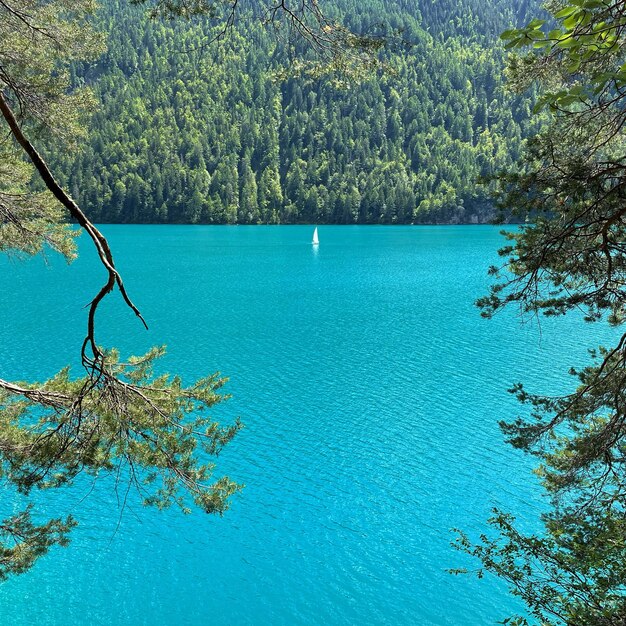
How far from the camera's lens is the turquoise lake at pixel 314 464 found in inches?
420

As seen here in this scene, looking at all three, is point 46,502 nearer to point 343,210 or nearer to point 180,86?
point 343,210

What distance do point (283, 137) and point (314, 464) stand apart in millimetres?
145744

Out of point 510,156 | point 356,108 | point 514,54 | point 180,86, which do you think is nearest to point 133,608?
point 514,54

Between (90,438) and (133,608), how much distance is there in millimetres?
6670

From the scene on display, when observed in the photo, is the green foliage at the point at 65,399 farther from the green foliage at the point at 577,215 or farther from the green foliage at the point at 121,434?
the green foliage at the point at 577,215

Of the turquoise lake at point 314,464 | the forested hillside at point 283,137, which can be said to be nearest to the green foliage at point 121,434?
the turquoise lake at point 314,464

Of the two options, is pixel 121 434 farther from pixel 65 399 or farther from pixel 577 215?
pixel 577 215

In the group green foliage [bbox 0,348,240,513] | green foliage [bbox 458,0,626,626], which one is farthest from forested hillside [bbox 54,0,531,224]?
green foliage [bbox 458,0,626,626]

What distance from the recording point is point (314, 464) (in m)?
15.8

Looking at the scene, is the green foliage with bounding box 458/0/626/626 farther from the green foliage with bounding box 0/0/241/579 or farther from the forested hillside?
the forested hillside

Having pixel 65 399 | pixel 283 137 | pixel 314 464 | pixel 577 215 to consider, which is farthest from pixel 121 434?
pixel 283 137

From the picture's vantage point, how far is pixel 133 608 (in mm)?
10430

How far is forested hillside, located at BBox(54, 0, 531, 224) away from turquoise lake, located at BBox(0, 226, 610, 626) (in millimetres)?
88435

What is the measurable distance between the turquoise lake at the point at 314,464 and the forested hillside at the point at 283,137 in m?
88.4
